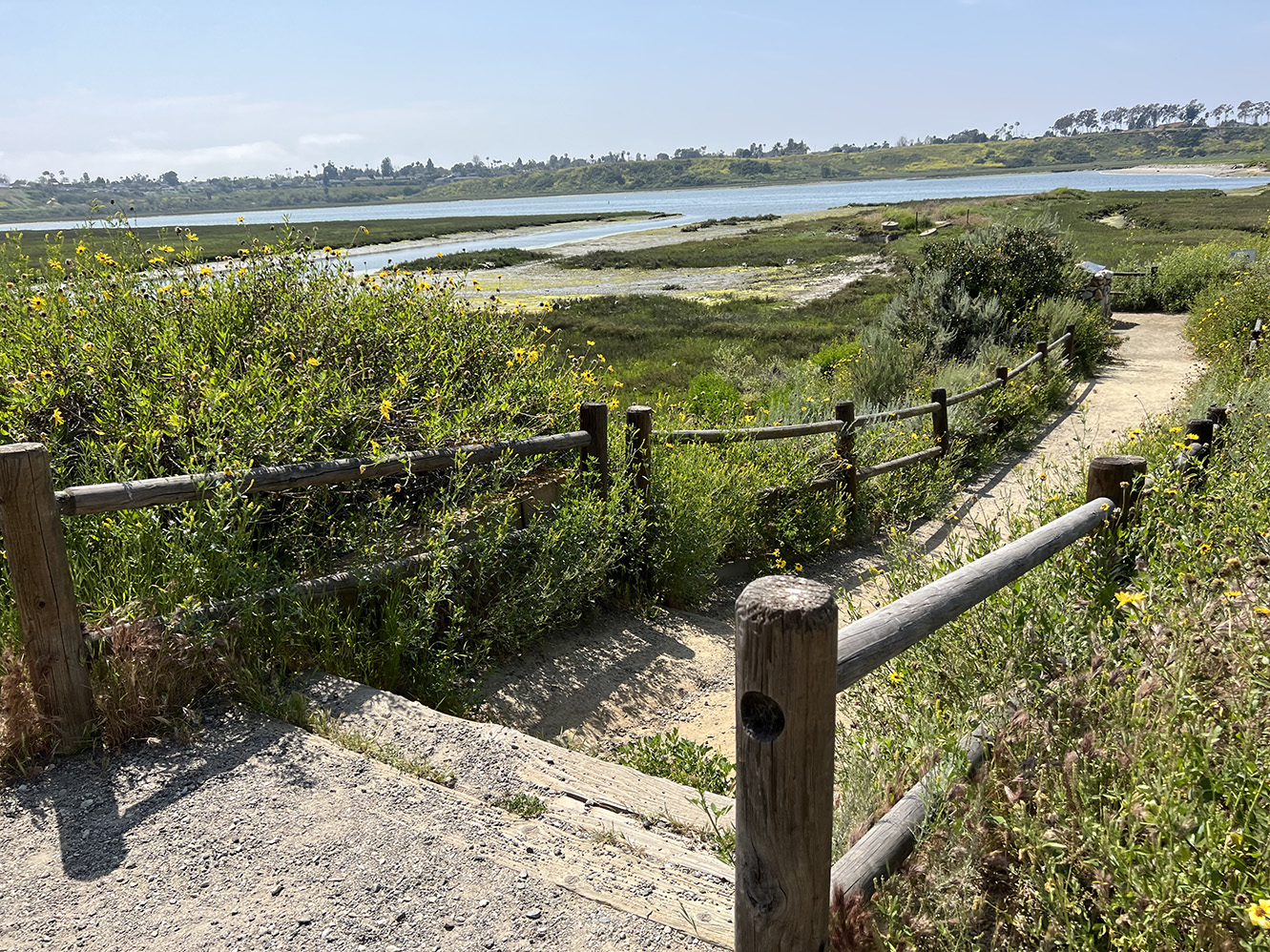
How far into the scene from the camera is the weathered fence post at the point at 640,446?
20.0 feet

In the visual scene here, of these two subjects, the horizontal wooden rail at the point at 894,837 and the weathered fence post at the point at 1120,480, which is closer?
the horizontal wooden rail at the point at 894,837

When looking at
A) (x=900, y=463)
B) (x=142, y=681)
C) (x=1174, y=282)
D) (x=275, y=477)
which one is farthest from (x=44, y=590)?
(x=1174, y=282)

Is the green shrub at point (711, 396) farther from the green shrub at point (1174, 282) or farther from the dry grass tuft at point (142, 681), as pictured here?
the green shrub at point (1174, 282)

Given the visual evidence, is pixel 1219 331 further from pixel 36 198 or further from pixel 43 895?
pixel 36 198

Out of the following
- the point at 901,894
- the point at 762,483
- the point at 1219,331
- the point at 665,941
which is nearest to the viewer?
the point at 901,894

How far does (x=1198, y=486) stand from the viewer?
4.42 metres

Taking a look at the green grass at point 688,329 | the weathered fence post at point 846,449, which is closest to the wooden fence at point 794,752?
the weathered fence post at point 846,449

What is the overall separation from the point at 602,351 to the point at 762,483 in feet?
47.9

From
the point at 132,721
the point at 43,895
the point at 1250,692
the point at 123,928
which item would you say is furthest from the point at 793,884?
the point at 132,721

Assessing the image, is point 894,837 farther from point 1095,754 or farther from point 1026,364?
point 1026,364

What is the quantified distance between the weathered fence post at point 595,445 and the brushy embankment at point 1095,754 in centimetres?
259

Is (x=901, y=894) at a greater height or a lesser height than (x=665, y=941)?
greater

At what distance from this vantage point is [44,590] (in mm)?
3264

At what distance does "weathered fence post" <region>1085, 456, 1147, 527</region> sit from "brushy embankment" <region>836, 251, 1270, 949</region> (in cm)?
11
